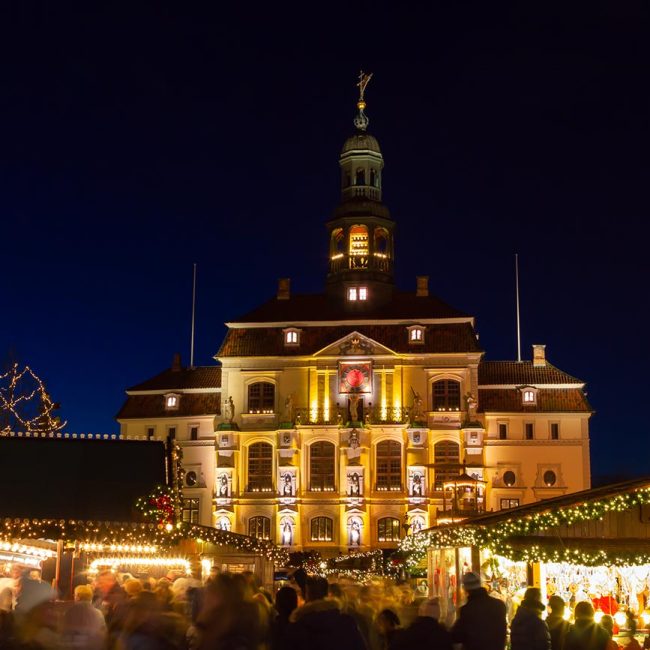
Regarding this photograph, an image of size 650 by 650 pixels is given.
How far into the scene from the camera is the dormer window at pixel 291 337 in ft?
215

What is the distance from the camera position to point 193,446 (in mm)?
66562

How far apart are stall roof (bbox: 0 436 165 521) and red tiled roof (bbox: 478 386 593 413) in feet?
149

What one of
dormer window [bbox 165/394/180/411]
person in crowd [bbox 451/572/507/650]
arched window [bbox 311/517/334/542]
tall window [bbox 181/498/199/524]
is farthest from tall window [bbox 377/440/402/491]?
person in crowd [bbox 451/572/507/650]

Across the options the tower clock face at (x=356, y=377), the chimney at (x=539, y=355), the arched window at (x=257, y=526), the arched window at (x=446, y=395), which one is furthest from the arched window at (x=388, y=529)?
the chimney at (x=539, y=355)

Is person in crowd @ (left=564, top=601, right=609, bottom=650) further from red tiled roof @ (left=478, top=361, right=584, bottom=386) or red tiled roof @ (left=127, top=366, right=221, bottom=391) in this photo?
red tiled roof @ (left=127, top=366, right=221, bottom=391)

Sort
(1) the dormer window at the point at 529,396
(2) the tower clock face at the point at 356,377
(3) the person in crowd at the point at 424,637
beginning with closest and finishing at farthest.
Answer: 1. (3) the person in crowd at the point at 424,637
2. (2) the tower clock face at the point at 356,377
3. (1) the dormer window at the point at 529,396

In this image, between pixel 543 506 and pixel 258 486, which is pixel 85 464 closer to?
pixel 543 506

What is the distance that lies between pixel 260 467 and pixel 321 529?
5.33m

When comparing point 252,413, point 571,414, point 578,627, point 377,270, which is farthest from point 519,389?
point 578,627

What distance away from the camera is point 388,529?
2441 inches

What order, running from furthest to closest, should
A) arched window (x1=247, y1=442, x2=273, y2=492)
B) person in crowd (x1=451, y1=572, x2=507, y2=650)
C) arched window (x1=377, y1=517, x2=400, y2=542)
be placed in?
arched window (x1=247, y1=442, x2=273, y2=492) → arched window (x1=377, y1=517, x2=400, y2=542) → person in crowd (x1=451, y1=572, x2=507, y2=650)

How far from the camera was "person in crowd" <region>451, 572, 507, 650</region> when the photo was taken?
11258 millimetres

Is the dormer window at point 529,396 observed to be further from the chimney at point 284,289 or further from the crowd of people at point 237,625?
the crowd of people at point 237,625

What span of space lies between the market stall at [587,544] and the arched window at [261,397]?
43.9 meters
